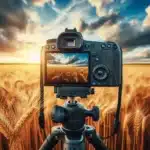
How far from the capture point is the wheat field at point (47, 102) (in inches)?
53.5

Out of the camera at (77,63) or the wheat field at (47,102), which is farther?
the wheat field at (47,102)

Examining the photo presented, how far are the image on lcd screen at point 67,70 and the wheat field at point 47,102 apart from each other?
1.65 ft

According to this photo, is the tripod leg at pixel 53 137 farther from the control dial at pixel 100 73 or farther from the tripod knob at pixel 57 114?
the control dial at pixel 100 73

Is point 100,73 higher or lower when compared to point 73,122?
higher

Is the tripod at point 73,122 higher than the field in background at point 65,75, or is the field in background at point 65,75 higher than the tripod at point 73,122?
the field in background at point 65,75

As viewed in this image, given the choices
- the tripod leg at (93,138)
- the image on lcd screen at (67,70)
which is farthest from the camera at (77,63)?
the tripod leg at (93,138)

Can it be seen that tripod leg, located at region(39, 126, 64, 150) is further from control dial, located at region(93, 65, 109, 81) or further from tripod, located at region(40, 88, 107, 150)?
control dial, located at region(93, 65, 109, 81)

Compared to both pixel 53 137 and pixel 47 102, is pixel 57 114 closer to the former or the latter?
pixel 53 137

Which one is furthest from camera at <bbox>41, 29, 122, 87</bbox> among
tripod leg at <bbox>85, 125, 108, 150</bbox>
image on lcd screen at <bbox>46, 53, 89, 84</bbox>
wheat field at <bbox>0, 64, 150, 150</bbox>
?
wheat field at <bbox>0, 64, 150, 150</bbox>

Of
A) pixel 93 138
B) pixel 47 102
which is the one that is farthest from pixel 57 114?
pixel 47 102

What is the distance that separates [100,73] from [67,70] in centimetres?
10

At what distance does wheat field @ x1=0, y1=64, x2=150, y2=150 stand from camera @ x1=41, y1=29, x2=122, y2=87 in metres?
0.49

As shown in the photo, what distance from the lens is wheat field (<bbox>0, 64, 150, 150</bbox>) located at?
1358mm

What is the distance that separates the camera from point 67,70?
870 millimetres
